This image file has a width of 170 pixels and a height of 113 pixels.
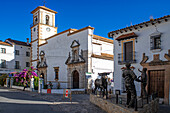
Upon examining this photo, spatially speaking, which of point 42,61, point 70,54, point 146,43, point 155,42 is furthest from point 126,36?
point 42,61

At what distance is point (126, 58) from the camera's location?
48.7ft

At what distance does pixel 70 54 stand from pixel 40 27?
433 inches

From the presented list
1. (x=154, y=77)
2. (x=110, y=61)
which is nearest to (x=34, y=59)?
(x=110, y=61)

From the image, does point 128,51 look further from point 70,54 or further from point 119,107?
point 70,54

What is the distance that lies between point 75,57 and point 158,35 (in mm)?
11408

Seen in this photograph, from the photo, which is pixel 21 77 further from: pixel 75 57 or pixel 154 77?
pixel 154 77

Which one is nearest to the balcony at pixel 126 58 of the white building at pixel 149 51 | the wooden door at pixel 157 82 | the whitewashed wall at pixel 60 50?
the white building at pixel 149 51

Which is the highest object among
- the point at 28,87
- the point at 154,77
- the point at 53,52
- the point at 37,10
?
the point at 37,10

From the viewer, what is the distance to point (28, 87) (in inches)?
840

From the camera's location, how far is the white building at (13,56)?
33969mm

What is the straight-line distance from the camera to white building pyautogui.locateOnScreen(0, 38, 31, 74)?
34.0 meters

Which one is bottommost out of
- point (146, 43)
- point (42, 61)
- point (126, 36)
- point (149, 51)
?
point (42, 61)

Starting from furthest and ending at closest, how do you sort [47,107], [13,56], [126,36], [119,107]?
[13,56]
[126,36]
[47,107]
[119,107]

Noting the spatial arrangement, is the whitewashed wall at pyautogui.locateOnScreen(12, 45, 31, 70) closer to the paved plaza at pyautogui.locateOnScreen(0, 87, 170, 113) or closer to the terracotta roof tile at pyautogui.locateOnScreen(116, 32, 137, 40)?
the paved plaza at pyautogui.locateOnScreen(0, 87, 170, 113)
